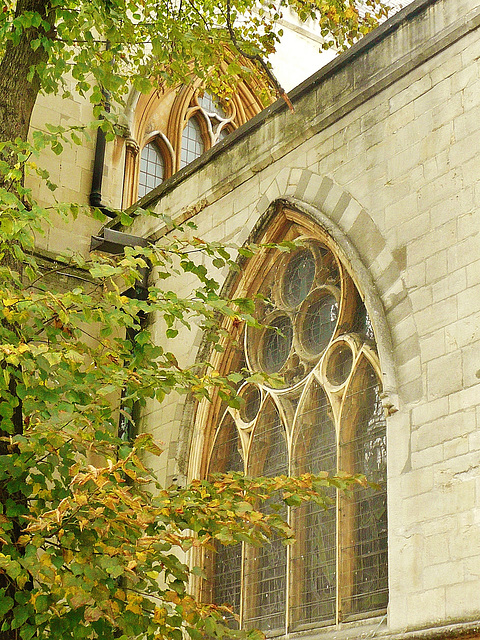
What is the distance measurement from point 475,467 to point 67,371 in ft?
7.38

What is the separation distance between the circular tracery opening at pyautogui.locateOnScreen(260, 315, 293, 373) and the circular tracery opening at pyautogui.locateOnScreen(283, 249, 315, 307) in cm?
17

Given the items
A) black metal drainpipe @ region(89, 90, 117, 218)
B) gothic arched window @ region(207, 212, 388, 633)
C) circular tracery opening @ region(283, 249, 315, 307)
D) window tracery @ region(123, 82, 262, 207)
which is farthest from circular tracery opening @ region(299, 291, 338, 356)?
window tracery @ region(123, 82, 262, 207)

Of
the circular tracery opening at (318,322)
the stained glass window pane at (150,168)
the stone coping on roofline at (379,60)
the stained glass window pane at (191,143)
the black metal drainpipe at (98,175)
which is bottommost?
the circular tracery opening at (318,322)

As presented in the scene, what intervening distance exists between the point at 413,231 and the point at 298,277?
1.58 meters

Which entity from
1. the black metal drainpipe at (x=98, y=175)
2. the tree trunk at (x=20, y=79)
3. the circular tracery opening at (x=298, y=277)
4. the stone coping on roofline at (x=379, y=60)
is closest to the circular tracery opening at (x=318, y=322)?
the circular tracery opening at (x=298, y=277)

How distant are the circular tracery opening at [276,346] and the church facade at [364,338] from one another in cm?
2

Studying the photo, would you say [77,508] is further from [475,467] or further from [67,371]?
[475,467]

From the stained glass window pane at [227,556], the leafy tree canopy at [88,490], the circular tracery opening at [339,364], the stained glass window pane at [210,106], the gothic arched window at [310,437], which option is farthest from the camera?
the stained glass window pane at [210,106]

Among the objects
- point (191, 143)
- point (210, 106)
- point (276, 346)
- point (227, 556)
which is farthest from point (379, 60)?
point (210, 106)

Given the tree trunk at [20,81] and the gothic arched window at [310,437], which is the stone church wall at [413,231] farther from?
the tree trunk at [20,81]

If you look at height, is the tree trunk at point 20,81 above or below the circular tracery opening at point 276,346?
above

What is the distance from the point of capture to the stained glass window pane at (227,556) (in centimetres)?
807

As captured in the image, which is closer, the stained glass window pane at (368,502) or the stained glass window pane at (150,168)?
the stained glass window pane at (368,502)

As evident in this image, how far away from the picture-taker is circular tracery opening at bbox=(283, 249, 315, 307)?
8234mm
